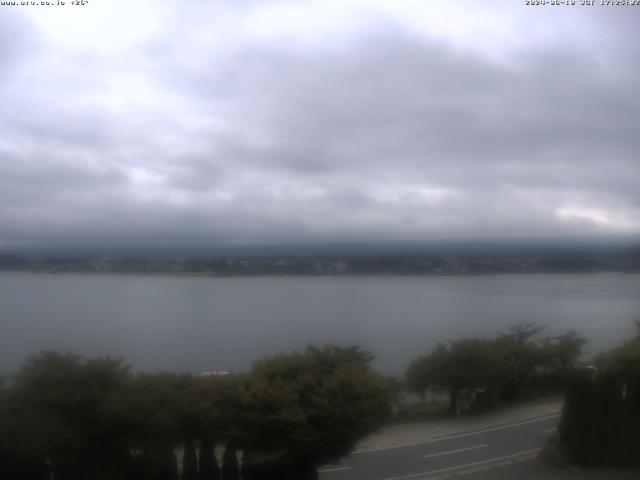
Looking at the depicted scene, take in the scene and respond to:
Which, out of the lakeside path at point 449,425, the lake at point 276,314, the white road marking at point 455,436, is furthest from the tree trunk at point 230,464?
the lake at point 276,314

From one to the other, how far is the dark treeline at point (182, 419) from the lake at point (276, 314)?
597cm

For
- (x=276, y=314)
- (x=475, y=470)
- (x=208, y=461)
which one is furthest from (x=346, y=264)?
(x=208, y=461)

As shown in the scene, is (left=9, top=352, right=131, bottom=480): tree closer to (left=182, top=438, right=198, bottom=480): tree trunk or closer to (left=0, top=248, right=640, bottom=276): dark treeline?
(left=182, top=438, right=198, bottom=480): tree trunk

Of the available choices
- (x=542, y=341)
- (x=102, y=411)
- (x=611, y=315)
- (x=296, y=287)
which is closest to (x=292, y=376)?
(x=102, y=411)

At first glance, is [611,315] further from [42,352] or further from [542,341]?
[42,352]

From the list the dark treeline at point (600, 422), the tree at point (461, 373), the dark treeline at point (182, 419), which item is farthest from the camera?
the tree at point (461, 373)

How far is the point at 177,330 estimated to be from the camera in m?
36.2

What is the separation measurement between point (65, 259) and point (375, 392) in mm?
25116

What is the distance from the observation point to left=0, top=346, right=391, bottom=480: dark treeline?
10648 mm

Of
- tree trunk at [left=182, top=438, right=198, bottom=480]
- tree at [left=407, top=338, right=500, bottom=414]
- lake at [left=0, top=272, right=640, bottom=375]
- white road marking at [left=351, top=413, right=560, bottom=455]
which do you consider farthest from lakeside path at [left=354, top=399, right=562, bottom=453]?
lake at [left=0, top=272, right=640, bottom=375]

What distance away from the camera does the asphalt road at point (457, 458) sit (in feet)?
43.4

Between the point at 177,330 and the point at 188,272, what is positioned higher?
the point at 188,272

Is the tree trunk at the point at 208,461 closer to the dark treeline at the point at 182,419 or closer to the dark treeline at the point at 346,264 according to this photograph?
the dark treeline at the point at 182,419

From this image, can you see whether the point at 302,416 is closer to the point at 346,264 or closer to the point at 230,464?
the point at 230,464
